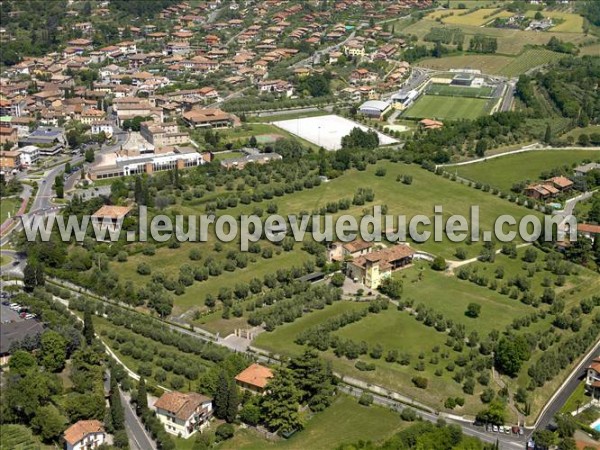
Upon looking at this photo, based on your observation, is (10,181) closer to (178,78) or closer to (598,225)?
(178,78)

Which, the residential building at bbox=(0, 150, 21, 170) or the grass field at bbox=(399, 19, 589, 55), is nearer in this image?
the residential building at bbox=(0, 150, 21, 170)

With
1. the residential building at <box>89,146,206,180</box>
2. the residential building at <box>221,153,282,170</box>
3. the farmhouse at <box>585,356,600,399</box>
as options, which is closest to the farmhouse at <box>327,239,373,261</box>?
the farmhouse at <box>585,356,600,399</box>

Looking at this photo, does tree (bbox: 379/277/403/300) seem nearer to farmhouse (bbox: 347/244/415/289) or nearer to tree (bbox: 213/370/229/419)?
farmhouse (bbox: 347/244/415/289)

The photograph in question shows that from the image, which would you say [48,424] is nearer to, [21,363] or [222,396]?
[21,363]

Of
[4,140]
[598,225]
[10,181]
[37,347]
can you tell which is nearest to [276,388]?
[37,347]

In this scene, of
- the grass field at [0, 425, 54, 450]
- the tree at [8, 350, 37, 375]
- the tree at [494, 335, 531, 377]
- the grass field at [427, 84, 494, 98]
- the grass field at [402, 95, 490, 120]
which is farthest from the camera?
the grass field at [427, 84, 494, 98]

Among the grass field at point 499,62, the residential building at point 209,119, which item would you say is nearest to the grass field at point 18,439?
the residential building at point 209,119

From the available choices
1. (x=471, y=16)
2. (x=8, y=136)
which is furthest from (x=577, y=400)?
(x=471, y=16)
